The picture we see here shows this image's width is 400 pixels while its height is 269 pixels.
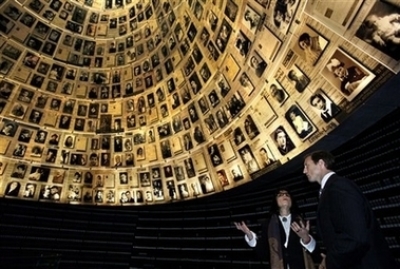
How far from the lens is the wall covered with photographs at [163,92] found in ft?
18.7

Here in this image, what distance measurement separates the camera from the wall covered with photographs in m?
5.69


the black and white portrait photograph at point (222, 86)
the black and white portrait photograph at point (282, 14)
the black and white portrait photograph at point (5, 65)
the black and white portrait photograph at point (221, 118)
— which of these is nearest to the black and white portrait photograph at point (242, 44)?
the black and white portrait photograph at point (282, 14)

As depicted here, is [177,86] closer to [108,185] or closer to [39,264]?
[108,185]

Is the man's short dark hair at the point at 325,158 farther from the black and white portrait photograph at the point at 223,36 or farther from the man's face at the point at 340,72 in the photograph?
the black and white portrait photograph at the point at 223,36

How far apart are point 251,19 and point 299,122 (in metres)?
2.91

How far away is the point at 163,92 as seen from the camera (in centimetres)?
1120

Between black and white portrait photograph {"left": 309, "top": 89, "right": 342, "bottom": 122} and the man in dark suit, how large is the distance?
10.6ft

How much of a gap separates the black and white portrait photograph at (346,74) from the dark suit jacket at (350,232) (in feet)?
9.80

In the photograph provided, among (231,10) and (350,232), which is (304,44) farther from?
(350,232)

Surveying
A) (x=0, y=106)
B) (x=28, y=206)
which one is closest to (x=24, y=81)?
(x=0, y=106)

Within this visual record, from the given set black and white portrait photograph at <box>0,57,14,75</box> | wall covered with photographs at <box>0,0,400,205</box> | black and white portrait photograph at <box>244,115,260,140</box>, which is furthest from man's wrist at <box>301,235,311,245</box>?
black and white portrait photograph at <box>0,57,14,75</box>

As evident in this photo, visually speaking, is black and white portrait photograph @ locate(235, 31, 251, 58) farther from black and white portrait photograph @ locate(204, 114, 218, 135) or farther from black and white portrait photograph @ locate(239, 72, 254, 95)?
black and white portrait photograph @ locate(204, 114, 218, 135)

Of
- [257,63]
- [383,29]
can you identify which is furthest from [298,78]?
[383,29]

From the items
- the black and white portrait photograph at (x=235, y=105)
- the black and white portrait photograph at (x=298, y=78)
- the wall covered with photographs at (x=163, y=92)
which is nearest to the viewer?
the wall covered with photographs at (x=163, y=92)
